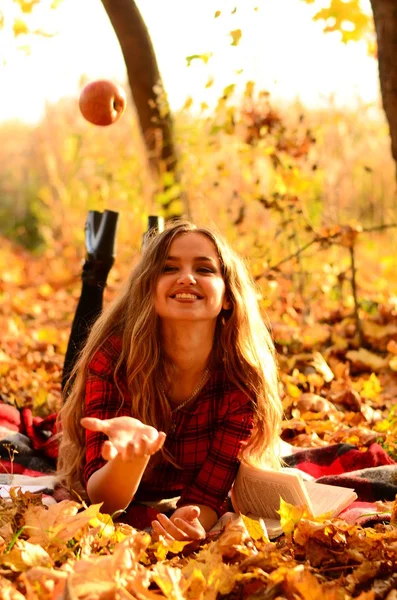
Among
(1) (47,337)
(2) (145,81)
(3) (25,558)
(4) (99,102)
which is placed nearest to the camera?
(3) (25,558)

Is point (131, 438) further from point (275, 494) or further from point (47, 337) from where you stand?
point (47, 337)

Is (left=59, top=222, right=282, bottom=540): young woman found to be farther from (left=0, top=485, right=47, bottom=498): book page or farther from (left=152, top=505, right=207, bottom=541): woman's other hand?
(left=152, top=505, right=207, bottom=541): woman's other hand

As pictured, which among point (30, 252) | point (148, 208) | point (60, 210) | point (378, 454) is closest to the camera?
point (378, 454)

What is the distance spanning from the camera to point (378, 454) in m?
3.01

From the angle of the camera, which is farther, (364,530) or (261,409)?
(261,409)

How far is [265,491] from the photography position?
249 centimetres

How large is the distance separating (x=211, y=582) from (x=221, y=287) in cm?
116

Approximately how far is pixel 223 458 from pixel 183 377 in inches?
12.7

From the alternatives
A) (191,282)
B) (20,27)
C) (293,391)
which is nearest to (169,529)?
(191,282)

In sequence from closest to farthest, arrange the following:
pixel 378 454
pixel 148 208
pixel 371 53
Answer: pixel 378 454 → pixel 371 53 → pixel 148 208

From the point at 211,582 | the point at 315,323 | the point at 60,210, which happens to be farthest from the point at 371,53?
the point at 60,210

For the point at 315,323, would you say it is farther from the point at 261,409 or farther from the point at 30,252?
the point at 30,252

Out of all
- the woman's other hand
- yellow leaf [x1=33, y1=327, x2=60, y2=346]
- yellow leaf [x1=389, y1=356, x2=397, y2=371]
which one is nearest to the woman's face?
the woman's other hand

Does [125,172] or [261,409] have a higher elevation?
[125,172]
